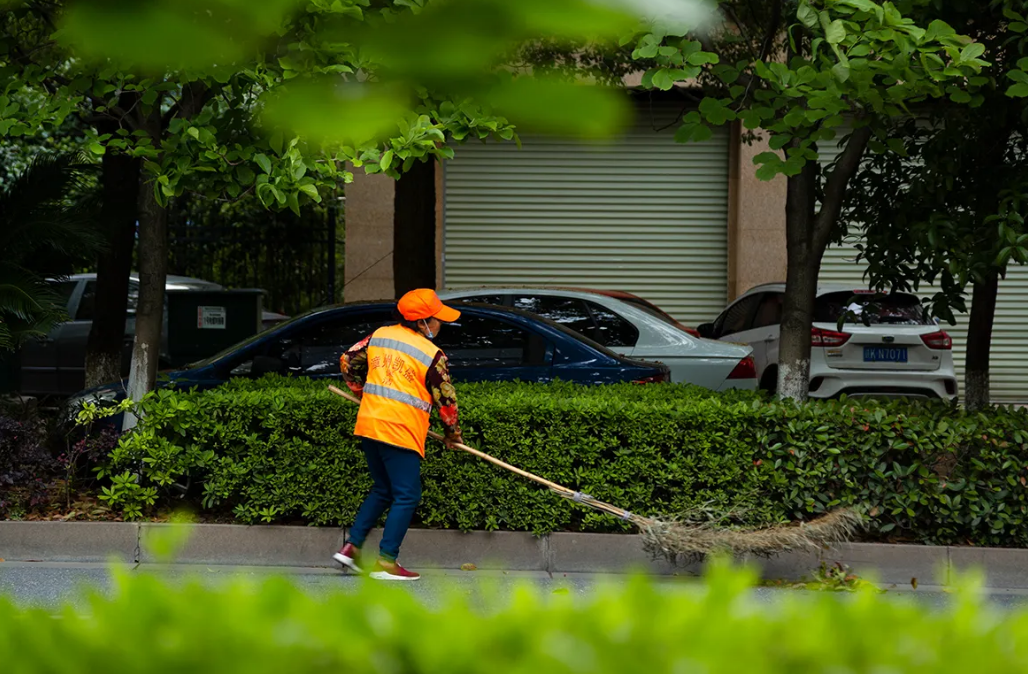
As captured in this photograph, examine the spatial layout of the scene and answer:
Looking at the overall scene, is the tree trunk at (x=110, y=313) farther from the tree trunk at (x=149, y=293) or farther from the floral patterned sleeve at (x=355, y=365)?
the floral patterned sleeve at (x=355, y=365)

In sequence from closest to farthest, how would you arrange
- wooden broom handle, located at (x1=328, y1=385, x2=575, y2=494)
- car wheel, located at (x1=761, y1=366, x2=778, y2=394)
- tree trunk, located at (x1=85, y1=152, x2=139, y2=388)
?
wooden broom handle, located at (x1=328, y1=385, x2=575, y2=494), tree trunk, located at (x1=85, y1=152, x2=139, y2=388), car wheel, located at (x1=761, y1=366, x2=778, y2=394)

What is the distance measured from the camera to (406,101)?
1880mm

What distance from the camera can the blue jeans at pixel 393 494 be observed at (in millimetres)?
7141

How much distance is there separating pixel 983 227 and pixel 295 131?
23.5 feet

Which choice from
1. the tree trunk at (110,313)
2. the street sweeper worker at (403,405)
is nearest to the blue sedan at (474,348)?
the street sweeper worker at (403,405)

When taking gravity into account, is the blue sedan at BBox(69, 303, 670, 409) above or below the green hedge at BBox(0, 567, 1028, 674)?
below

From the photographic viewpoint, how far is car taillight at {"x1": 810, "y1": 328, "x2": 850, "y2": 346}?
1318cm

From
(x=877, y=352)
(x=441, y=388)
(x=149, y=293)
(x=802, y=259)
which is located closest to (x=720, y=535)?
(x=441, y=388)

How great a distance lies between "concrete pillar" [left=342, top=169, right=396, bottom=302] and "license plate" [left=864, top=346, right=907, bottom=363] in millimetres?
6604

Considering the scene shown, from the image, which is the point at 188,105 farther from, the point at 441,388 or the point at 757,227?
the point at 757,227

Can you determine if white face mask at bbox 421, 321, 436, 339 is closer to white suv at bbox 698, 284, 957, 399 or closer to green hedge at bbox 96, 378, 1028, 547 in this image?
green hedge at bbox 96, 378, 1028, 547

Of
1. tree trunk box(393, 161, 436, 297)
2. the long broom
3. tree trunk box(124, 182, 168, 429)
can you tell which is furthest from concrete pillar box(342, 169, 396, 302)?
the long broom

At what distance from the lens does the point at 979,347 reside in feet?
37.5

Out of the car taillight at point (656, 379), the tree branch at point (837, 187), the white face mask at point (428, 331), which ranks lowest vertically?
the car taillight at point (656, 379)
